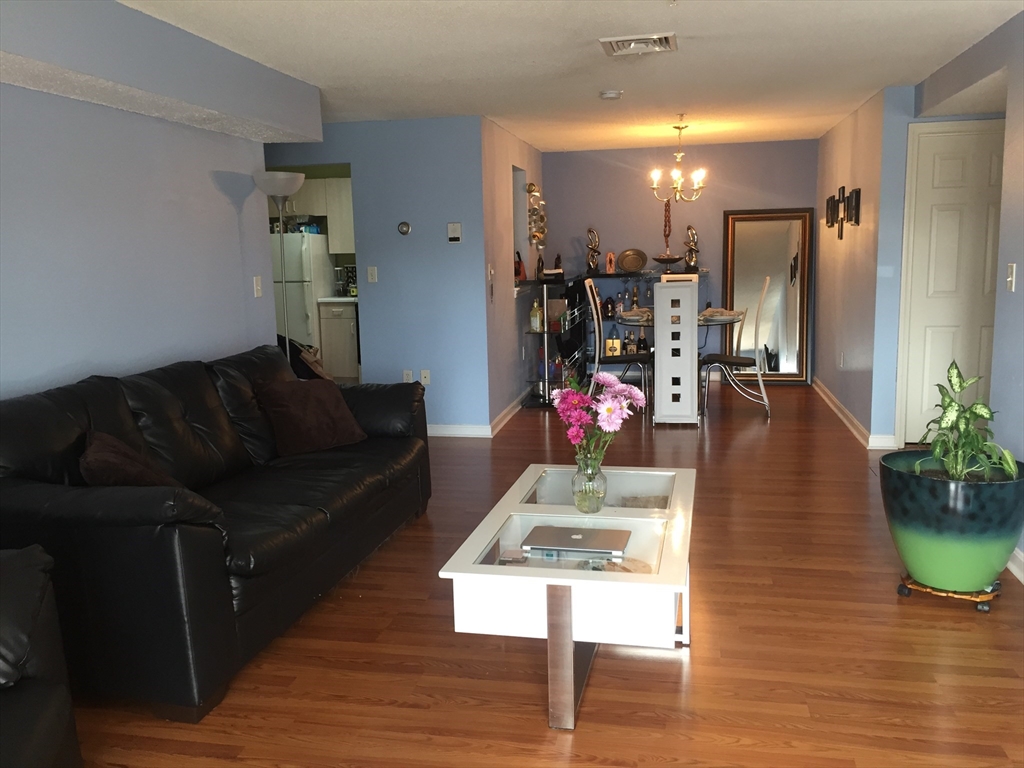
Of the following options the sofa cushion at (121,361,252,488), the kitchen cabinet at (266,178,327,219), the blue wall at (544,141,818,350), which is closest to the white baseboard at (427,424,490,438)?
the sofa cushion at (121,361,252,488)

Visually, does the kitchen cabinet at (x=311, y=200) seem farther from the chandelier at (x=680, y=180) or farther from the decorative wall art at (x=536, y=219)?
the chandelier at (x=680, y=180)

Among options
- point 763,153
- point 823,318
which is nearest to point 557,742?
point 823,318

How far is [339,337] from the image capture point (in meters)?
8.22

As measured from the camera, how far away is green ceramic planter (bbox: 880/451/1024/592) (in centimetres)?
289

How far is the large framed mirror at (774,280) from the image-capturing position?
25.9 ft

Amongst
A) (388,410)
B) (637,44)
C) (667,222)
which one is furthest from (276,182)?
(667,222)

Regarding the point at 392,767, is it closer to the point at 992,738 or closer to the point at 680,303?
the point at 992,738

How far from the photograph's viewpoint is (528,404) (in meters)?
7.14

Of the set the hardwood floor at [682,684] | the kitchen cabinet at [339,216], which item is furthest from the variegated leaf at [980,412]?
the kitchen cabinet at [339,216]

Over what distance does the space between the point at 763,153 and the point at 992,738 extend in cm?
649

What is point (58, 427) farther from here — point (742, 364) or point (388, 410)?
point (742, 364)

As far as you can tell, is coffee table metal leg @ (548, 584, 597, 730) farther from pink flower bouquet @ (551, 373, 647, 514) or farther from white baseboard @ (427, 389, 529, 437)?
white baseboard @ (427, 389, 529, 437)

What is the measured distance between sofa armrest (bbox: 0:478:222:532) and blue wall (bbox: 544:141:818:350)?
251 inches

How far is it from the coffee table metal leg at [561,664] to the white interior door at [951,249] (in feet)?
12.3
